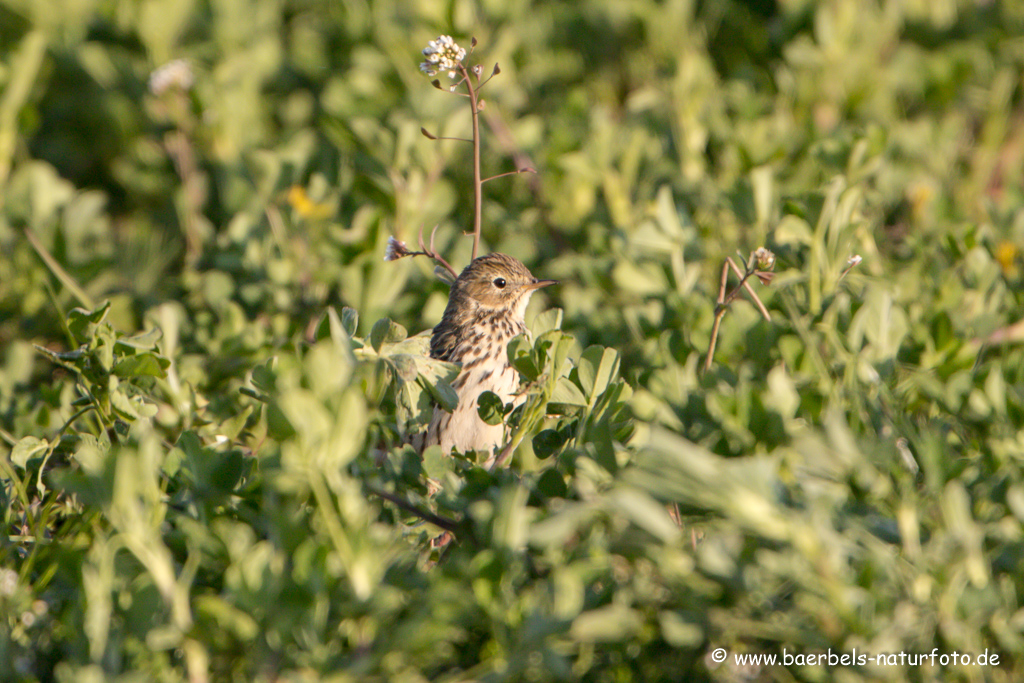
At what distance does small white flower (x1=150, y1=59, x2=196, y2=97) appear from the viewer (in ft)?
16.4

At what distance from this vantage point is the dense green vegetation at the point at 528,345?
5.64 feet

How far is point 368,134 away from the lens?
4.21 meters

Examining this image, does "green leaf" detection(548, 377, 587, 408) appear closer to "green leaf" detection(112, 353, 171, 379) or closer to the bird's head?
"green leaf" detection(112, 353, 171, 379)

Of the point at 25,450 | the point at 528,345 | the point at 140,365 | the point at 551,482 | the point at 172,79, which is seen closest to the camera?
the point at 551,482

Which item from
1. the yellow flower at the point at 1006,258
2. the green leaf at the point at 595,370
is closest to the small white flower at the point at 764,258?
the green leaf at the point at 595,370

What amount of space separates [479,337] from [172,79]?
91.5 inches

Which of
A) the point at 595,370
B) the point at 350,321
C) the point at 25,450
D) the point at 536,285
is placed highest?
the point at 350,321

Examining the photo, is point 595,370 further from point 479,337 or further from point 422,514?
point 479,337

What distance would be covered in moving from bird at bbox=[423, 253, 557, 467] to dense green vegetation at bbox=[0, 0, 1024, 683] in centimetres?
14

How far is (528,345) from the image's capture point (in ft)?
7.97

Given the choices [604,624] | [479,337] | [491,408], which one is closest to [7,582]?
[491,408]

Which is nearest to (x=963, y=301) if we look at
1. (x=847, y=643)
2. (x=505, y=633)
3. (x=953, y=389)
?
(x=953, y=389)

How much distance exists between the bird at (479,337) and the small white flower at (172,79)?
2101 millimetres

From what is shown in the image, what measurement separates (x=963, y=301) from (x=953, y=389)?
0.85m
